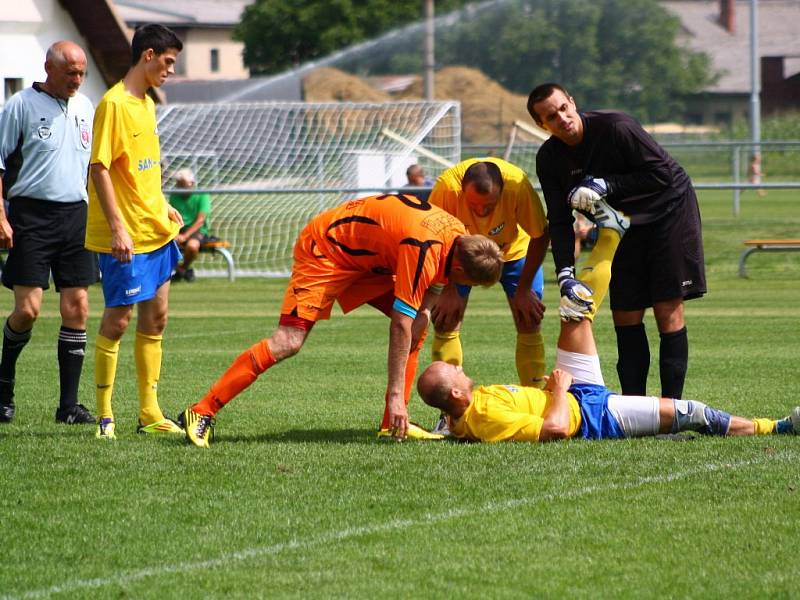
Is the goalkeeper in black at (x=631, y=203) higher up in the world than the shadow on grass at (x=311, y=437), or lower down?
higher up

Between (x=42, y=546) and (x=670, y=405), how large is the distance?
11.6 feet

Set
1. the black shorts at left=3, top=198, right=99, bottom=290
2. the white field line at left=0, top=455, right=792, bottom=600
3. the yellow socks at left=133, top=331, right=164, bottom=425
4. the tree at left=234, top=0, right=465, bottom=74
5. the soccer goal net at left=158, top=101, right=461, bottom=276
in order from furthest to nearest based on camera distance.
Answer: the tree at left=234, top=0, right=465, bottom=74, the soccer goal net at left=158, top=101, right=461, bottom=276, the black shorts at left=3, top=198, right=99, bottom=290, the yellow socks at left=133, top=331, right=164, bottom=425, the white field line at left=0, top=455, right=792, bottom=600

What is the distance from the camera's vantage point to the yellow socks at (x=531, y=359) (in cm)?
883

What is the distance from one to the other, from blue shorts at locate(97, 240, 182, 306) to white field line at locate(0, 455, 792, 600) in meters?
2.67

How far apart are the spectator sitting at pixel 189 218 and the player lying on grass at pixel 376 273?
13.2m

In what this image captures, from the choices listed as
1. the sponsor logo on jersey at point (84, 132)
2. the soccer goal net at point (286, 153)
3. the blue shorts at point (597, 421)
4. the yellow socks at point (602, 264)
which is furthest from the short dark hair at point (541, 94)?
the soccer goal net at point (286, 153)

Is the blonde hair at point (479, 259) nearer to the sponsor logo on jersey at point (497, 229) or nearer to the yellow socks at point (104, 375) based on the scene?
the sponsor logo on jersey at point (497, 229)

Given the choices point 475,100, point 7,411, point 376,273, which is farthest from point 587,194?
point 475,100

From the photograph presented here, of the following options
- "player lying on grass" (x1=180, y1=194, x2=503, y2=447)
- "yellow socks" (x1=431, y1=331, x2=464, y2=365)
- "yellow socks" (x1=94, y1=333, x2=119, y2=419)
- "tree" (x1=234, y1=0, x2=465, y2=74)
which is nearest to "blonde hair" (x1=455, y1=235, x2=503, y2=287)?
"player lying on grass" (x1=180, y1=194, x2=503, y2=447)

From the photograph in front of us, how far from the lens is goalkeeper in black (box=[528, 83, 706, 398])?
25.5 ft

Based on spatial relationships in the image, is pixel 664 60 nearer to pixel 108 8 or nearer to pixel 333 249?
pixel 108 8

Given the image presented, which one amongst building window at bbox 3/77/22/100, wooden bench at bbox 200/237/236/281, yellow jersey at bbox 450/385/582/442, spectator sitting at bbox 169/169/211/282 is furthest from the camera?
building window at bbox 3/77/22/100

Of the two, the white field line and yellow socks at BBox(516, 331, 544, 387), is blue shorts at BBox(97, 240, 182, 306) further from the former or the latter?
the white field line

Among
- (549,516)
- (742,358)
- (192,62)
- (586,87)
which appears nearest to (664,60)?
(586,87)
